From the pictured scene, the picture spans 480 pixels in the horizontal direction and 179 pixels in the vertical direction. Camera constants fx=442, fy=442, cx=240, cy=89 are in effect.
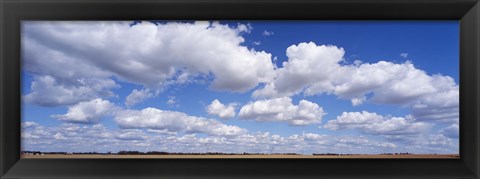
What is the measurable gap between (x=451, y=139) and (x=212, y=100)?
81 cm

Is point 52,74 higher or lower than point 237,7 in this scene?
lower

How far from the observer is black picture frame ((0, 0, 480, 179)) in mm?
1352

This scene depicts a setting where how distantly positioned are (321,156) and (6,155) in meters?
1.00

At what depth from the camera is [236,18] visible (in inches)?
54.7

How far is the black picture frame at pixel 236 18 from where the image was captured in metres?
1.35

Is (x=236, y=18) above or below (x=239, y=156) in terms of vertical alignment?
above

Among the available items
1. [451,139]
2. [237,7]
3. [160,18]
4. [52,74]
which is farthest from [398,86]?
[52,74]

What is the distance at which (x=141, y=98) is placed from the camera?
1555mm

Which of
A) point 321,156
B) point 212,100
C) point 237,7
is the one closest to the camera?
point 237,7

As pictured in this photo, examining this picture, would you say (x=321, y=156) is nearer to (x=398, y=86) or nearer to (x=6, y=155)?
(x=398, y=86)

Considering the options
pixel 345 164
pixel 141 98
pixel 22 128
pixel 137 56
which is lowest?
pixel 345 164

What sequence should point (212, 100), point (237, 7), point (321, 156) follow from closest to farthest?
1. point (237, 7)
2. point (321, 156)
3. point (212, 100)

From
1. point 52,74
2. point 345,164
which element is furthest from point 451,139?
point 52,74

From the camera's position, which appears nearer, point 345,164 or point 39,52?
point 345,164
